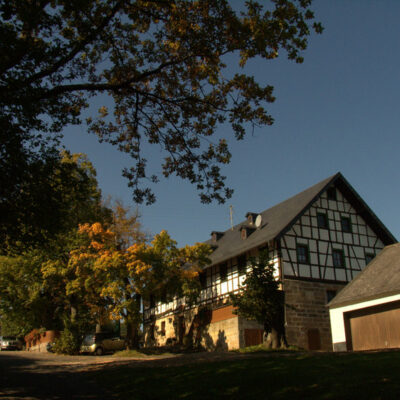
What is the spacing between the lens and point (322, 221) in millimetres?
30047

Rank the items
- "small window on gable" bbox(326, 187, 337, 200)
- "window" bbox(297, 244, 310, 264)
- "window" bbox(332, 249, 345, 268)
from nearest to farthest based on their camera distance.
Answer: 1. "window" bbox(297, 244, 310, 264)
2. "window" bbox(332, 249, 345, 268)
3. "small window on gable" bbox(326, 187, 337, 200)

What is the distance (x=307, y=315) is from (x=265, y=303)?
6.37 meters

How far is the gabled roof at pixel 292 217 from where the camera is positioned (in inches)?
1125

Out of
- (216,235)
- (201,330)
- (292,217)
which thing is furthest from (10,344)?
(292,217)

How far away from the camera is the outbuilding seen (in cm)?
2134

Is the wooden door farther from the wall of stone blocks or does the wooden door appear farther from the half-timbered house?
the wall of stone blocks

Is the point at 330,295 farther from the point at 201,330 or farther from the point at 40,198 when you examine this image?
the point at 40,198

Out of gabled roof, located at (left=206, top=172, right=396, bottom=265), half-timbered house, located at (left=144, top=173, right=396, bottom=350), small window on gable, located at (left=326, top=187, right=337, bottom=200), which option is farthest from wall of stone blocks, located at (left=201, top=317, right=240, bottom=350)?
small window on gable, located at (left=326, top=187, right=337, bottom=200)

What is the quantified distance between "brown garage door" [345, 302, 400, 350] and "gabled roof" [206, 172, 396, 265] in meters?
6.55

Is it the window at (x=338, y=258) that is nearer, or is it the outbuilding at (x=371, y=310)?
the outbuilding at (x=371, y=310)

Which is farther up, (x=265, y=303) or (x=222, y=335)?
(x=265, y=303)

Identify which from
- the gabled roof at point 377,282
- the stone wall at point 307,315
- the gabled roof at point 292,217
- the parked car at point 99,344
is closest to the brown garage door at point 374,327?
the gabled roof at point 377,282

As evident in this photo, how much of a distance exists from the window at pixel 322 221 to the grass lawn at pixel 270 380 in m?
15.8

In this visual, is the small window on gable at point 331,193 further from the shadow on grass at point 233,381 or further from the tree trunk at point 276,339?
the shadow on grass at point 233,381
